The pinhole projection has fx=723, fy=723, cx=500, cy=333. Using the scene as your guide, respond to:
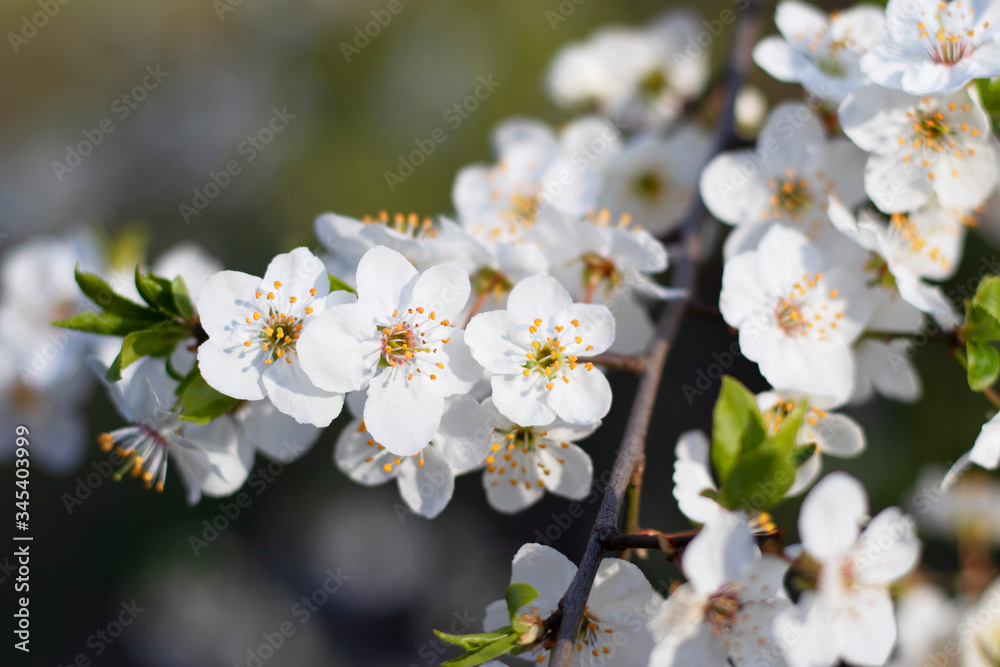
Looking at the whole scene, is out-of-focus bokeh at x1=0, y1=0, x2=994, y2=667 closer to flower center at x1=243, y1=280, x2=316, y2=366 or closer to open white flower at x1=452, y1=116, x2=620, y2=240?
open white flower at x1=452, y1=116, x2=620, y2=240

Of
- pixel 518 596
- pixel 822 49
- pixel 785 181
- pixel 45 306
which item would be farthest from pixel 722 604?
pixel 45 306

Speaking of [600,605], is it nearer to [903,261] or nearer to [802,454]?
[802,454]

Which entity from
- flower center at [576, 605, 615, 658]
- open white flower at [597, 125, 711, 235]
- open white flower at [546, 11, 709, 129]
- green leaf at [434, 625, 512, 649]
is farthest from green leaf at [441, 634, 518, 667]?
open white flower at [546, 11, 709, 129]

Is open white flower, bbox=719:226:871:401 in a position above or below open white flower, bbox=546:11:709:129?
below

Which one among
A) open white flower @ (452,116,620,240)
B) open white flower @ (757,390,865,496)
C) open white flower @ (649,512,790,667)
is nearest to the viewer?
open white flower @ (649,512,790,667)

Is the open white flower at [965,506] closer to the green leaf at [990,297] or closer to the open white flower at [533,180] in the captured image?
the green leaf at [990,297]

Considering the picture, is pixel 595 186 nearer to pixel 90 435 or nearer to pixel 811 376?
pixel 811 376

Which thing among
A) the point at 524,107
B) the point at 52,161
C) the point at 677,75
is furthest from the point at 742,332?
the point at 52,161

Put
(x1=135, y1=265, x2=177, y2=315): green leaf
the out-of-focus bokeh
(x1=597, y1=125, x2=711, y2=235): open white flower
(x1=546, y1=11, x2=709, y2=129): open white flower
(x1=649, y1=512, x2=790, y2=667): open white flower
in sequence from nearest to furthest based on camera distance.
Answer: (x1=649, y1=512, x2=790, y2=667): open white flower → (x1=135, y1=265, x2=177, y2=315): green leaf → (x1=597, y1=125, x2=711, y2=235): open white flower → (x1=546, y1=11, x2=709, y2=129): open white flower → the out-of-focus bokeh
